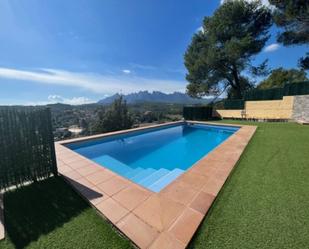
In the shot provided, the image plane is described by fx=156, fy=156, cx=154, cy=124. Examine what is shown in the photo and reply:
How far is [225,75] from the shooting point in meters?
18.0

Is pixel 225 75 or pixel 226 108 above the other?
pixel 225 75

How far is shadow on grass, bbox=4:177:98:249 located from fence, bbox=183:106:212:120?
48.4ft

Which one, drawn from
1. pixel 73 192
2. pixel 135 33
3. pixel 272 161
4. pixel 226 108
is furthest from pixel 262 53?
pixel 73 192

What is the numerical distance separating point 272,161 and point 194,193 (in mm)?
2900

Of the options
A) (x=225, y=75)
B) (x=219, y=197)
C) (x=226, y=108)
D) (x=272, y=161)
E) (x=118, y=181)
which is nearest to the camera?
(x=219, y=197)

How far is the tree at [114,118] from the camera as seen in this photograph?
42.9ft

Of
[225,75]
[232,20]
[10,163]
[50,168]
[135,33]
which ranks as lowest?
[50,168]

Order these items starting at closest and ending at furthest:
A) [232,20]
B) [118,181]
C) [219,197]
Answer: [219,197], [118,181], [232,20]

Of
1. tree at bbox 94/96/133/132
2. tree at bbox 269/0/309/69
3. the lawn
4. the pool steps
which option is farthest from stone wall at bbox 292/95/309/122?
tree at bbox 94/96/133/132

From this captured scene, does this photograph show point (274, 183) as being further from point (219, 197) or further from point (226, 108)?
point (226, 108)

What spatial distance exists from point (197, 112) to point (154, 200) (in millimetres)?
14776

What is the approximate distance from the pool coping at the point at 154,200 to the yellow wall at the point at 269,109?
11.9 meters

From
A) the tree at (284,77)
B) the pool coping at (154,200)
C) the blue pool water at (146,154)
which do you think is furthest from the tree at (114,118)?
the tree at (284,77)

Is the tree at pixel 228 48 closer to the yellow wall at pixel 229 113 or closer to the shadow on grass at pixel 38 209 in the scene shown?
the yellow wall at pixel 229 113
